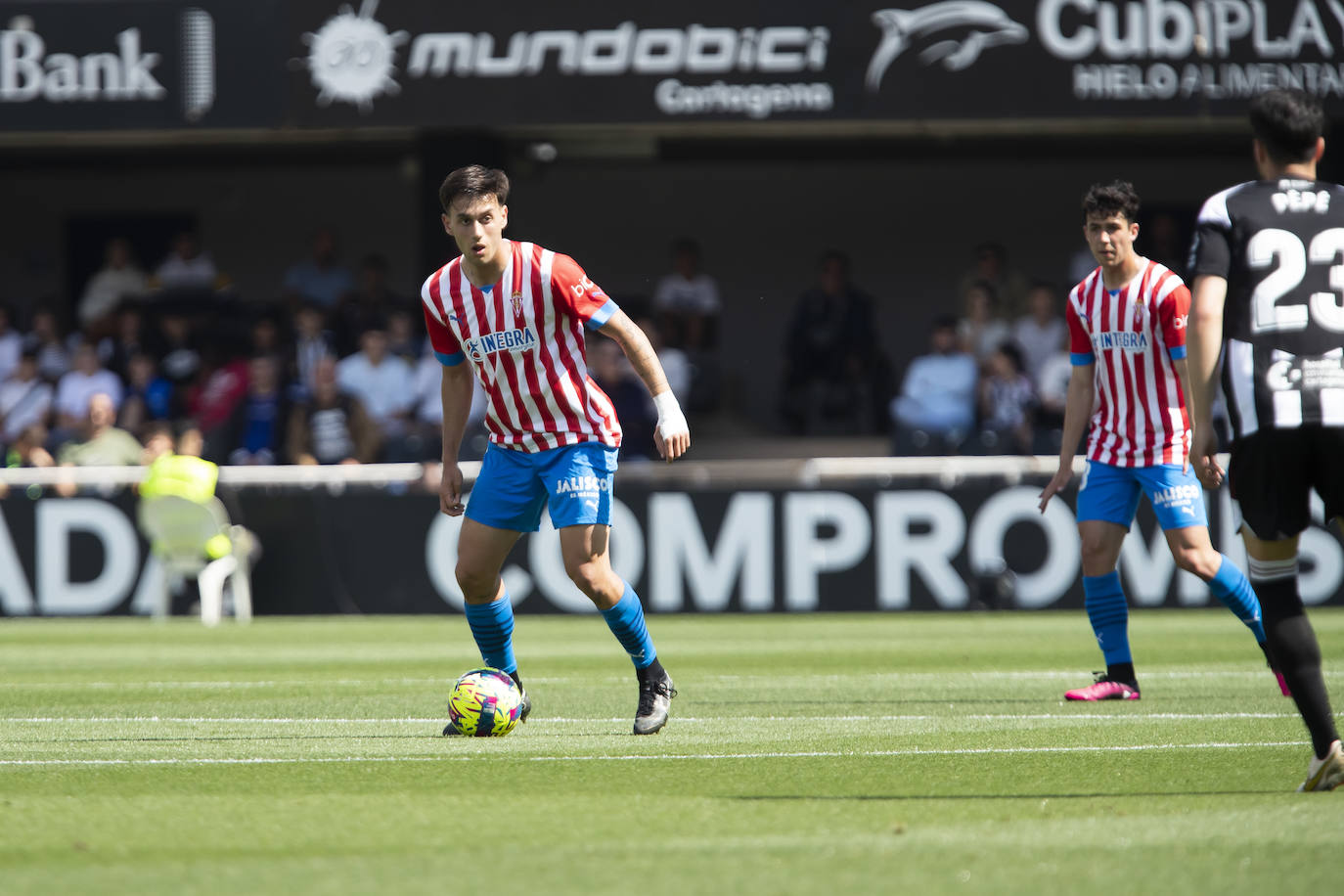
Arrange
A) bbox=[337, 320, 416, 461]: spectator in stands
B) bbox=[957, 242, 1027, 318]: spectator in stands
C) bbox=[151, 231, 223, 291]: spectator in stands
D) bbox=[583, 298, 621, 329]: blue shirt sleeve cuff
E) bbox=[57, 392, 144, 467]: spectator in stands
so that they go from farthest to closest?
bbox=[151, 231, 223, 291]: spectator in stands, bbox=[957, 242, 1027, 318]: spectator in stands, bbox=[337, 320, 416, 461]: spectator in stands, bbox=[57, 392, 144, 467]: spectator in stands, bbox=[583, 298, 621, 329]: blue shirt sleeve cuff

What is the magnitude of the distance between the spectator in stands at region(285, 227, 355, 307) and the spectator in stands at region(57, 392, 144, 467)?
3071 mm

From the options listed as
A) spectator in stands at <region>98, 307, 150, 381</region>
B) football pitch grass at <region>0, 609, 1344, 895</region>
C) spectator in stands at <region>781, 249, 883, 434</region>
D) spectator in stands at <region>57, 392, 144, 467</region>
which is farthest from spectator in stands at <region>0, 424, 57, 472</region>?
spectator in stands at <region>781, 249, 883, 434</region>

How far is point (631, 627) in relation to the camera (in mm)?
6906

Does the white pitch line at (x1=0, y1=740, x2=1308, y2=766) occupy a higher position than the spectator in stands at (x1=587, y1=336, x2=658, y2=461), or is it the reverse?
the spectator in stands at (x1=587, y1=336, x2=658, y2=461)

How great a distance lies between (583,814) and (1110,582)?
4099 mm

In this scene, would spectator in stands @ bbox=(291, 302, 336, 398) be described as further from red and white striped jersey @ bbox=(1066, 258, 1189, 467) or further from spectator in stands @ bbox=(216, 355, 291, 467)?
red and white striped jersey @ bbox=(1066, 258, 1189, 467)

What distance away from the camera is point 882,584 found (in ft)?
49.8

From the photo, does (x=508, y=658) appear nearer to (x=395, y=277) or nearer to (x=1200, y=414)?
(x=1200, y=414)

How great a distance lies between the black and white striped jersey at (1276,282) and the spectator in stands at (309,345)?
1334 cm

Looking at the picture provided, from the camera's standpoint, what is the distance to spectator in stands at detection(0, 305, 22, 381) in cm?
1855

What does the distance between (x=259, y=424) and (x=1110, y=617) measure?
34.5 ft

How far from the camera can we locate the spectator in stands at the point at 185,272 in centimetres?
1958

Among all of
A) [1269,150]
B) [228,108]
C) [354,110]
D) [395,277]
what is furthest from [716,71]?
[1269,150]

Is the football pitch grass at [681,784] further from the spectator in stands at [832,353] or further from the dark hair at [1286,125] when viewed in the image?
the spectator in stands at [832,353]
